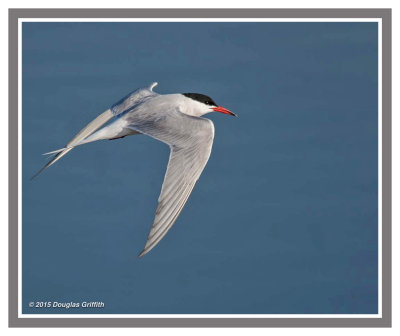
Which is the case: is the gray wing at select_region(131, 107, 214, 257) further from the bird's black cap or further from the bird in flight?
the bird's black cap

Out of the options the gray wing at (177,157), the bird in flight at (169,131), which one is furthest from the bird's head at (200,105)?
the gray wing at (177,157)

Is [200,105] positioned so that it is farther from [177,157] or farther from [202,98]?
[177,157]

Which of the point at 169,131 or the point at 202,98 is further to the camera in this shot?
the point at 202,98

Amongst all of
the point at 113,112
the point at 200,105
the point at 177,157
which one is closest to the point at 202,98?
the point at 200,105

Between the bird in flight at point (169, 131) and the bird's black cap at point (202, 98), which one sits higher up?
the bird's black cap at point (202, 98)

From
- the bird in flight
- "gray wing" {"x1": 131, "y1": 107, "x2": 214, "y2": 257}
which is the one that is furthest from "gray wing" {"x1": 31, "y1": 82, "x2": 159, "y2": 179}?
"gray wing" {"x1": 131, "y1": 107, "x2": 214, "y2": 257}

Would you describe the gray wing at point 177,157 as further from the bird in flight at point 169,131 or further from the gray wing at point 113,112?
the gray wing at point 113,112

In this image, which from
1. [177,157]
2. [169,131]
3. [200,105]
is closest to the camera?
[177,157]
